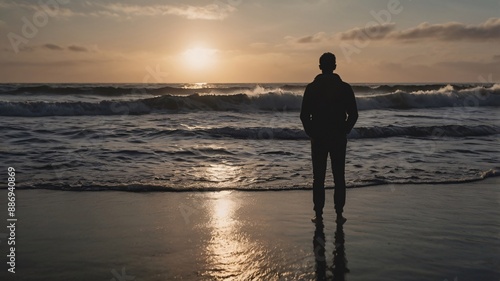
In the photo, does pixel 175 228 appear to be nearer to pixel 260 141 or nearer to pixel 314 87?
pixel 314 87

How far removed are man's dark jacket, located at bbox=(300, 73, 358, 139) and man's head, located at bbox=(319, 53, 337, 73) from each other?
0.39ft

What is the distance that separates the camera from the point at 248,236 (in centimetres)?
492

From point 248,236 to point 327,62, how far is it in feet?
7.15

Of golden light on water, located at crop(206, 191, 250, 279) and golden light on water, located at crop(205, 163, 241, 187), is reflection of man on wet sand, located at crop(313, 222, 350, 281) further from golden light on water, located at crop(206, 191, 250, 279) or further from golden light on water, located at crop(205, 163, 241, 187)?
golden light on water, located at crop(205, 163, 241, 187)

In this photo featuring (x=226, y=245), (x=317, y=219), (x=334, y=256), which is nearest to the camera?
(x=334, y=256)

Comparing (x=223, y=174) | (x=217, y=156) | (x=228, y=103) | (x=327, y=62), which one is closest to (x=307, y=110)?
(x=327, y=62)

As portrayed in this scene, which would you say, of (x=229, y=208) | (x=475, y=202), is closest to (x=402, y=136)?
(x=475, y=202)

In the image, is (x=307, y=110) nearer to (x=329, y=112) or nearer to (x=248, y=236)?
(x=329, y=112)

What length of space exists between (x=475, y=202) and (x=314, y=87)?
335 cm

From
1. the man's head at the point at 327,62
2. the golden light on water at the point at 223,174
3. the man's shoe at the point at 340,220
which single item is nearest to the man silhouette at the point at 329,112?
the man's head at the point at 327,62

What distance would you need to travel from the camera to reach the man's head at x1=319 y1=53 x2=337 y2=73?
5.30 meters

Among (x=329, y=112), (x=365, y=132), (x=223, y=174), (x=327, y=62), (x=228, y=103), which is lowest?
(x=223, y=174)

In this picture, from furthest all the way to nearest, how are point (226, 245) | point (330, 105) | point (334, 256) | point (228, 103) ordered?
point (228, 103) → point (330, 105) → point (226, 245) → point (334, 256)

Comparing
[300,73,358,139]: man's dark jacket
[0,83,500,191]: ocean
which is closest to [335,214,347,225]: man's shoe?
[300,73,358,139]: man's dark jacket
